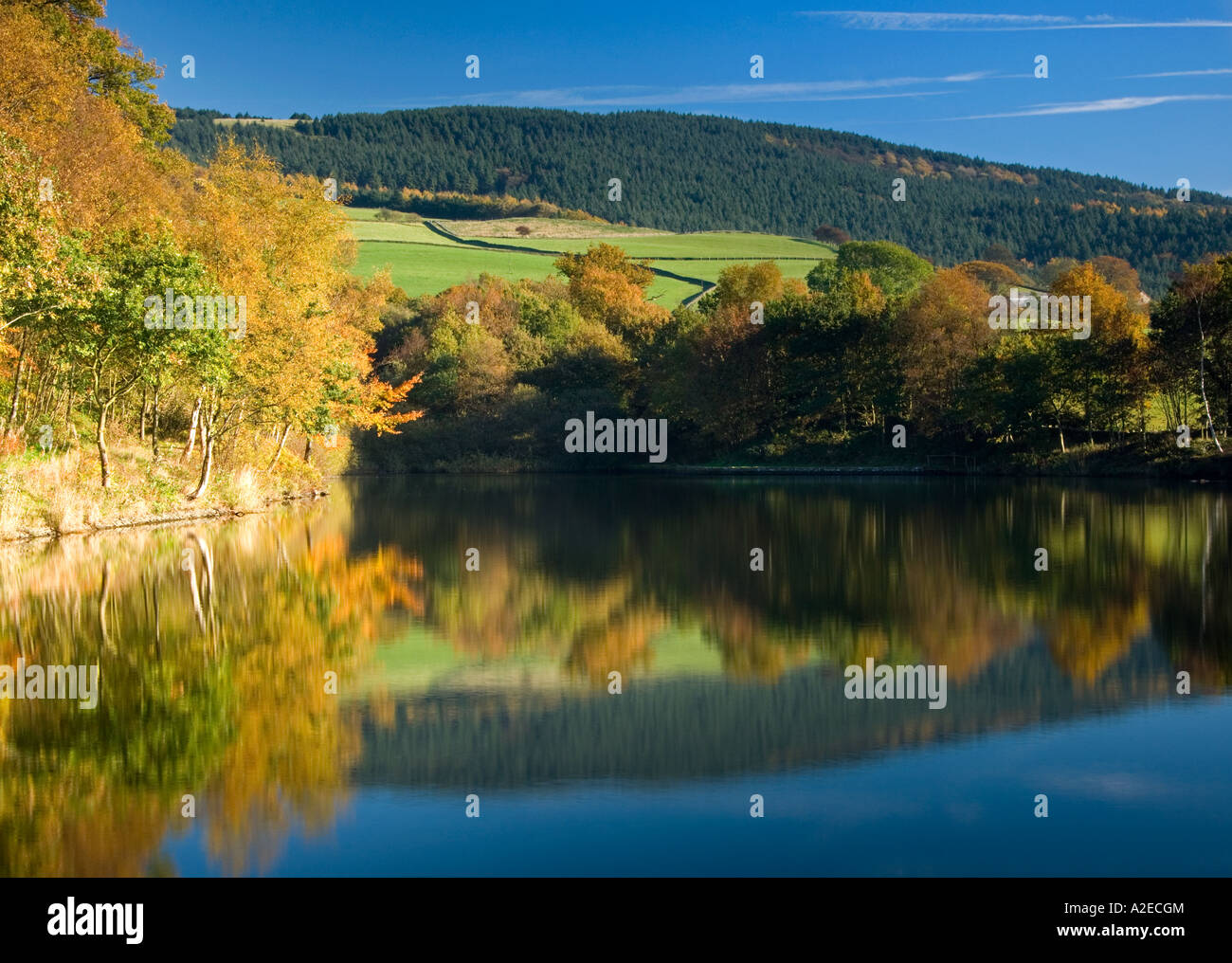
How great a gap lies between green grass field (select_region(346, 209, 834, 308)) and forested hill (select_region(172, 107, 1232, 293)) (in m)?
8.49

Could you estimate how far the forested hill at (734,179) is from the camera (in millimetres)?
135250

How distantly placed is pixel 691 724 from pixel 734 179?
15178cm

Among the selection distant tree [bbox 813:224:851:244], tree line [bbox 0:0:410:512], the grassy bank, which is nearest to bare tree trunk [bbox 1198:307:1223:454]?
tree line [bbox 0:0:410:512]

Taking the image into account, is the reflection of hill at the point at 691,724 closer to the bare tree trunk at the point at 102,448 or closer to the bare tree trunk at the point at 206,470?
the bare tree trunk at the point at 102,448

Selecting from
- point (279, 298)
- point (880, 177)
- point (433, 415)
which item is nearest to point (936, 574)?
point (279, 298)

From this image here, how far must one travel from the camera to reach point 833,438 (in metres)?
67.6

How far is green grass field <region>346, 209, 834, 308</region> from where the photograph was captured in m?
107

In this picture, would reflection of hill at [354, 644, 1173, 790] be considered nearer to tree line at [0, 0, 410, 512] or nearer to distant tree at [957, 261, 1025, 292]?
tree line at [0, 0, 410, 512]

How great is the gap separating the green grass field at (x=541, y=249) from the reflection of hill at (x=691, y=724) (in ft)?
292

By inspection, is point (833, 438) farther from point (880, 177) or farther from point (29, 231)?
point (880, 177)

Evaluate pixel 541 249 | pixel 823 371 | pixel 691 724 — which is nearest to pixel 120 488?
pixel 691 724
